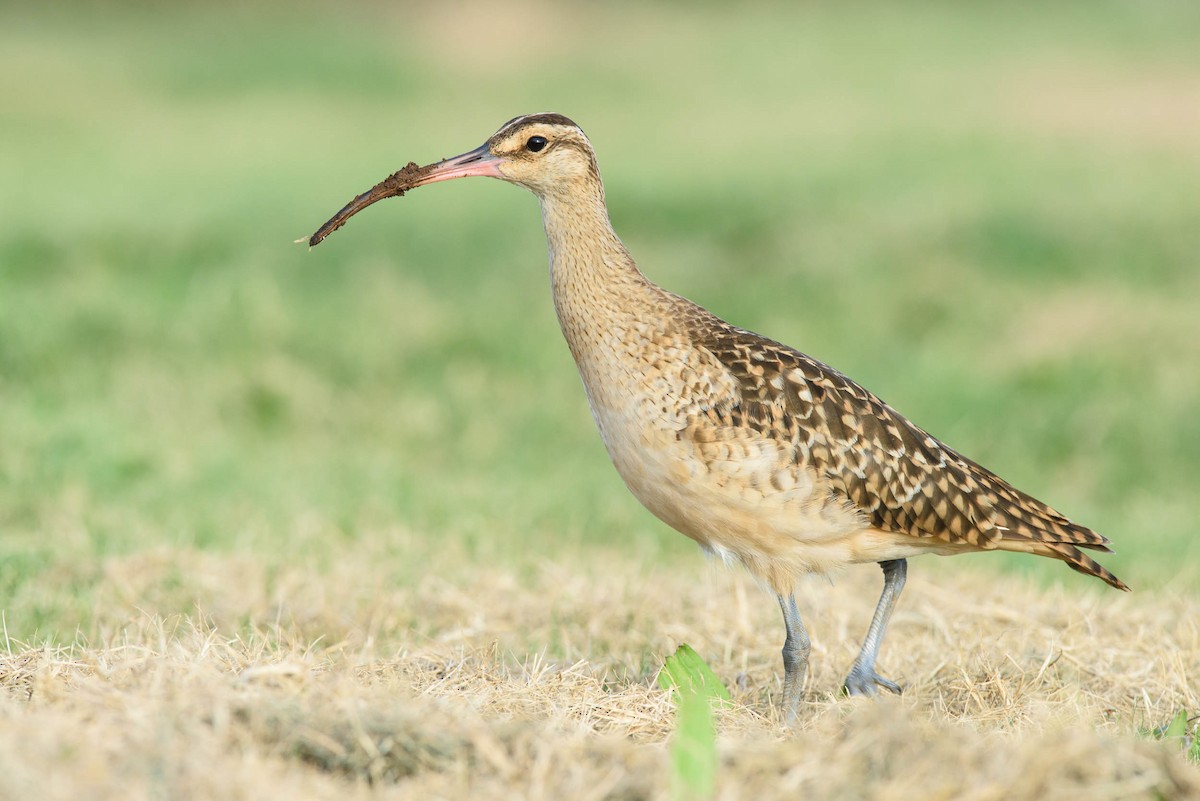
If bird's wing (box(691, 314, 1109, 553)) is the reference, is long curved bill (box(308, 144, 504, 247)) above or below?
above

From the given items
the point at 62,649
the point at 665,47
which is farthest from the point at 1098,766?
the point at 665,47

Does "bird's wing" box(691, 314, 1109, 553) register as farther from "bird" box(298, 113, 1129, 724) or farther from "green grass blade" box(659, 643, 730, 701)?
"green grass blade" box(659, 643, 730, 701)

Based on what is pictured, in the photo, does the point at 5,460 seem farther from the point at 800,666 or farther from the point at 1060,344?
the point at 1060,344

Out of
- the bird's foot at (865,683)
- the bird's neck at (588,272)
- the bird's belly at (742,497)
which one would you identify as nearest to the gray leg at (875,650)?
the bird's foot at (865,683)

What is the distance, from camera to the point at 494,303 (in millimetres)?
12203

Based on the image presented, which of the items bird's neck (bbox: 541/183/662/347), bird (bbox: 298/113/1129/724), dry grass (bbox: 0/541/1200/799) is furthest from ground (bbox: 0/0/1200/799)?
bird's neck (bbox: 541/183/662/347)

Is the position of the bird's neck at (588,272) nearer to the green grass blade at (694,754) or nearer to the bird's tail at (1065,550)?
the bird's tail at (1065,550)

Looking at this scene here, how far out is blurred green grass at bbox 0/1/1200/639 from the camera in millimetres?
8367

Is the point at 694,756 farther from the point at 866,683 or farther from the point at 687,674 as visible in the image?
the point at 866,683

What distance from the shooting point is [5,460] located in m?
8.20

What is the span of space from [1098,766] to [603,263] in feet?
8.22

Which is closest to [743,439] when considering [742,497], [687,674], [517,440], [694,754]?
[742,497]

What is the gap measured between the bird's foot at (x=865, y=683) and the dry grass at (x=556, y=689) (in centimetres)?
7

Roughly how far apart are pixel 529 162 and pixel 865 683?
2.12 metres
